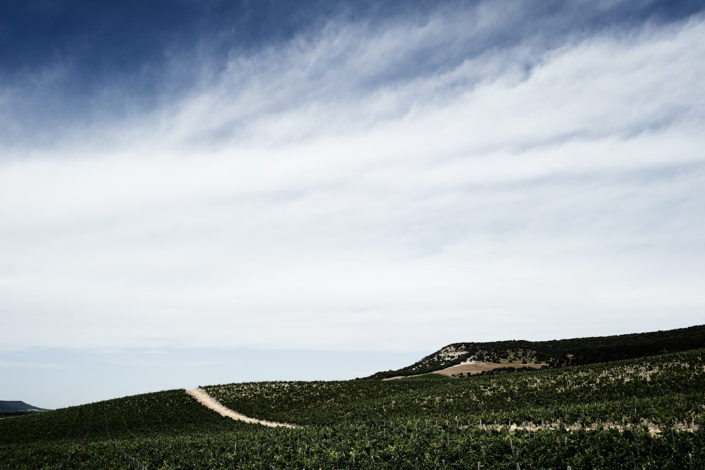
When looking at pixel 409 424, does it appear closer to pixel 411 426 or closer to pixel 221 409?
pixel 411 426

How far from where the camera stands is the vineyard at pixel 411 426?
24000 millimetres

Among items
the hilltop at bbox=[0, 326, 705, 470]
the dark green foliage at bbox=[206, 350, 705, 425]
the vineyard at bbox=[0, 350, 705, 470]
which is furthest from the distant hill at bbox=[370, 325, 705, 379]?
the vineyard at bbox=[0, 350, 705, 470]

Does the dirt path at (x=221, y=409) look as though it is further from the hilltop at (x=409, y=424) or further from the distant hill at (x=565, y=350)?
the distant hill at (x=565, y=350)

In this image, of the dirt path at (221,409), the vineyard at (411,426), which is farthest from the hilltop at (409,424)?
the dirt path at (221,409)

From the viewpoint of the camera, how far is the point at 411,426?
3650cm

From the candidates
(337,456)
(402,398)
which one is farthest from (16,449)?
(402,398)

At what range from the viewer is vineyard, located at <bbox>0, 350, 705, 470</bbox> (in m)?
24.0

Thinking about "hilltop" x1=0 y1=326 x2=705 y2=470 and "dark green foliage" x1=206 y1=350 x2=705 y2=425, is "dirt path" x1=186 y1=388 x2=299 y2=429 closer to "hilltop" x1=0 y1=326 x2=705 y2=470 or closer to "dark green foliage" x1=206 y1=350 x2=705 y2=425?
"hilltop" x1=0 y1=326 x2=705 y2=470

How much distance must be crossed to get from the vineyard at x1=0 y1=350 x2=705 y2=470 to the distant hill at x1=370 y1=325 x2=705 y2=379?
25.1 metres

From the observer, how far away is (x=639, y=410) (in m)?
33.1

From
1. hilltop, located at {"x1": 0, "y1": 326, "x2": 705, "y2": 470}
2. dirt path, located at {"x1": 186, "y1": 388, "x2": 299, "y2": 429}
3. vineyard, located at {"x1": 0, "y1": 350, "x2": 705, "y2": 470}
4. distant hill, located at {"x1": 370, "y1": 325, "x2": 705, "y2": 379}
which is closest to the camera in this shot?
vineyard, located at {"x1": 0, "y1": 350, "x2": 705, "y2": 470}

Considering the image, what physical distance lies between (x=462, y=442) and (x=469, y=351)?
97.6 m

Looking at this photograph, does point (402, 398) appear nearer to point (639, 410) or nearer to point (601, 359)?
point (639, 410)

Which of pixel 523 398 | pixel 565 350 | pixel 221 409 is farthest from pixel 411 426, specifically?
pixel 565 350
